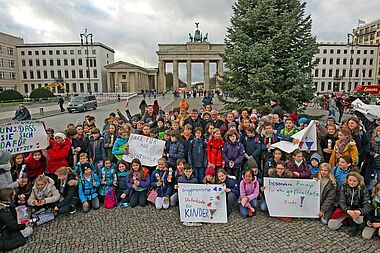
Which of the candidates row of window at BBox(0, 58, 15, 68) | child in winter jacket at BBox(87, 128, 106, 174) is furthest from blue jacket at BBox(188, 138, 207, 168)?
row of window at BBox(0, 58, 15, 68)

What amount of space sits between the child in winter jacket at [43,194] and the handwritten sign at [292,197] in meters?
4.56

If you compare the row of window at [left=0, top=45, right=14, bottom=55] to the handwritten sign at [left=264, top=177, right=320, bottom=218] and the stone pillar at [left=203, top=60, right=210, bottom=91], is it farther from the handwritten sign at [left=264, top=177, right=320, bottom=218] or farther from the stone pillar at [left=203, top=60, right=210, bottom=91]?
the handwritten sign at [left=264, top=177, right=320, bottom=218]

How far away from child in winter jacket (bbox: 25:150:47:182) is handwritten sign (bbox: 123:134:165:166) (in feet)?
6.38

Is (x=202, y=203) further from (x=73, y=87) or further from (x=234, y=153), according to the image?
(x=73, y=87)

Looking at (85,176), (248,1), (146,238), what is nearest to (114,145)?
(85,176)

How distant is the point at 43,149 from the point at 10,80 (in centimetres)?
9866

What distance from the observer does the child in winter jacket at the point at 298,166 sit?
19.2ft

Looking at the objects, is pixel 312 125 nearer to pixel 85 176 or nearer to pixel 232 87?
pixel 85 176

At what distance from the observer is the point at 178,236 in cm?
495

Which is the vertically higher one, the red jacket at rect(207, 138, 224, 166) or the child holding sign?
the red jacket at rect(207, 138, 224, 166)

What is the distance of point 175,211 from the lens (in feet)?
19.6

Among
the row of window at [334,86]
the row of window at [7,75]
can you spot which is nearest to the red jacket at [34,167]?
the row of window at [7,75]

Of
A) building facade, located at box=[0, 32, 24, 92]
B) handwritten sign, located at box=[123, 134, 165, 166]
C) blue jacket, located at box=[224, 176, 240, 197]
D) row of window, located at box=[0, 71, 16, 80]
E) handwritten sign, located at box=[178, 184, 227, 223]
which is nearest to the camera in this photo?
handwritten sign, located at box=[178, 184, 227, 223]

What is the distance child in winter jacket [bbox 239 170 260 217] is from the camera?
5.70 m
